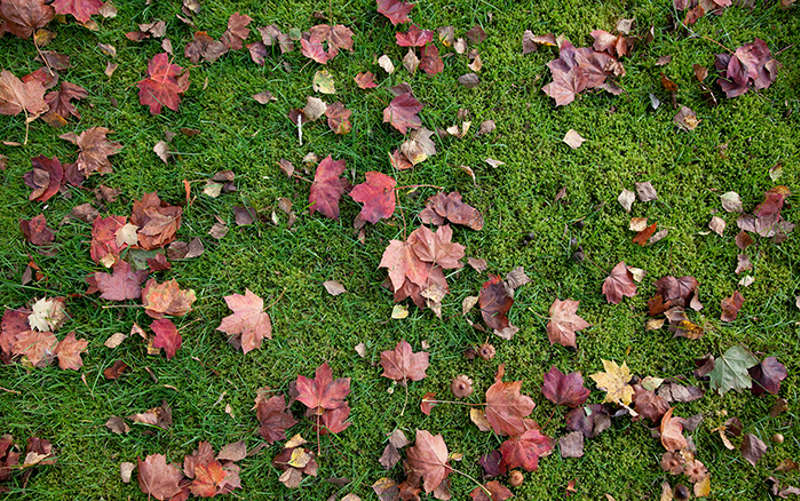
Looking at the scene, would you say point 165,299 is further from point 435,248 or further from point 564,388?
point 564,388

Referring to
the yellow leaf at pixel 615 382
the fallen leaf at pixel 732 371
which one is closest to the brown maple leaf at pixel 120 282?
the yellow leaf at pixel 615 382

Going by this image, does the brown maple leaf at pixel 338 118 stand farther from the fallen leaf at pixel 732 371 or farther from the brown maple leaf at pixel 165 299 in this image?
the fallen leaf at pixel 732 371

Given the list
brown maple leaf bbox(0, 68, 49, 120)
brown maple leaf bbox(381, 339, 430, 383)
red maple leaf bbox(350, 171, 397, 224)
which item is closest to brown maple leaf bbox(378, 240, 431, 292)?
red maple leaf bbox(350, 171, 397, 224)

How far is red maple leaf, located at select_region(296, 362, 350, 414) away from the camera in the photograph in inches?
96.0

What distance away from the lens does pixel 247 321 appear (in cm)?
256

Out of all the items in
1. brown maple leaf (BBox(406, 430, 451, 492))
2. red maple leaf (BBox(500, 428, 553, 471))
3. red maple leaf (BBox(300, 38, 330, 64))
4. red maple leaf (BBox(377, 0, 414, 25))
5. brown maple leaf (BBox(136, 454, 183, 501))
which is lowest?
brown maple leaf (BBox(136, 454, 183, 501))

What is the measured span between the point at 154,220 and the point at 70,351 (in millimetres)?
759

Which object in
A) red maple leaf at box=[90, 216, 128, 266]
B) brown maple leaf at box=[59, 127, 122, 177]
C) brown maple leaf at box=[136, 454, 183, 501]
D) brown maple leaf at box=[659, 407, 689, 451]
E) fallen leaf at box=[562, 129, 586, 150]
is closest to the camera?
brown maple leaf at box=[136, 454, 183, 501]

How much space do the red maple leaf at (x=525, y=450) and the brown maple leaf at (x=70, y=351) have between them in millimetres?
2125

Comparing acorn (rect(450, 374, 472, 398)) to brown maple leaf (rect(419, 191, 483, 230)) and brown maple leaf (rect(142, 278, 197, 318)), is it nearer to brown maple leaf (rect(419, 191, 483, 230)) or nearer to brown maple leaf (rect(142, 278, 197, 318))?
brown maple leaf (rect(419, 191, 483, 230))

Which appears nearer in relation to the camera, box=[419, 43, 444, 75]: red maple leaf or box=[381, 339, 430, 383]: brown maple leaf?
box=[381, 339, 430, 383]: brown maple leaf

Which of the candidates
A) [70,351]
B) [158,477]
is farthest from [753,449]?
[70,351]

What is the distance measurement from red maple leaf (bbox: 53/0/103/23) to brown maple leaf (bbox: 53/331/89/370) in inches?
68.7

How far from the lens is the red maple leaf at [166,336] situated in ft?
8.16
